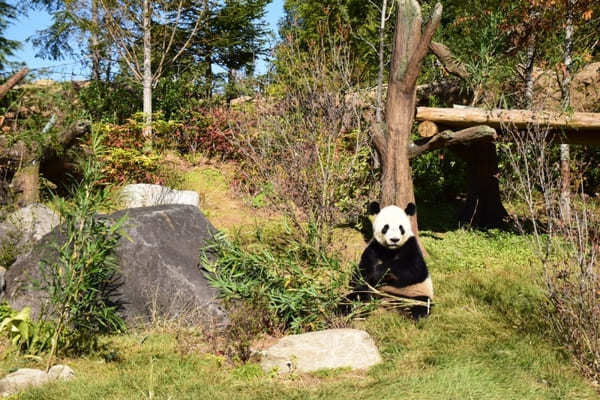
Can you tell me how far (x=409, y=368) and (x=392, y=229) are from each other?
1.45m

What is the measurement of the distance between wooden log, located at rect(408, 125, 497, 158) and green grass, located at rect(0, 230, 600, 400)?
244 centimetres

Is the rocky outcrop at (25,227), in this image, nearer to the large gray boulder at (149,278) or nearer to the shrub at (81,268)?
the large gray boulder at (149,278)

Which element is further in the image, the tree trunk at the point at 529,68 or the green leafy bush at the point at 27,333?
the tree trunk at the point at 529,68

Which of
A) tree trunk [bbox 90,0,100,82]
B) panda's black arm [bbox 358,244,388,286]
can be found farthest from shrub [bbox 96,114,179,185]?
panda's black arm [bbox 358,244,388,286]

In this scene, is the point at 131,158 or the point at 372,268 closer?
the point at 372,268

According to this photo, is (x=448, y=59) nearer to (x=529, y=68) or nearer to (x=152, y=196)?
(x=529, y=68)

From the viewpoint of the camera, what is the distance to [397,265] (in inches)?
209

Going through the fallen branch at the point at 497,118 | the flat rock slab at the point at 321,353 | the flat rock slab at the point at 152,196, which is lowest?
the flat rock slab at the point at 321,353

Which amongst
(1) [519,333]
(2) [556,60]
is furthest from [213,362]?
(2) [556,60]

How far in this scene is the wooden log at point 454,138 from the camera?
23.8 feet

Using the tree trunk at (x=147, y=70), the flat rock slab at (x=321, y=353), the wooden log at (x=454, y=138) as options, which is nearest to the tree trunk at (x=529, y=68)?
Result: the wooden log at (x=454, y=138)

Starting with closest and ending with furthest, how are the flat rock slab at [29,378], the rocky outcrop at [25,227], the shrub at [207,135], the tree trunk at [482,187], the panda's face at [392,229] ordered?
the flat rock slab at [29,378] → the panda's face at [392,229] → the rocky outcrop at [25,227] → the tree trunk at [482,187] → the shrub at [207,135]

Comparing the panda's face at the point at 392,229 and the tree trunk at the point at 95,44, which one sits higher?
the tree trunk at the point at 95,44

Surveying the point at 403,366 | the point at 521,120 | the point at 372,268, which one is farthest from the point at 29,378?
the point at 521,120
